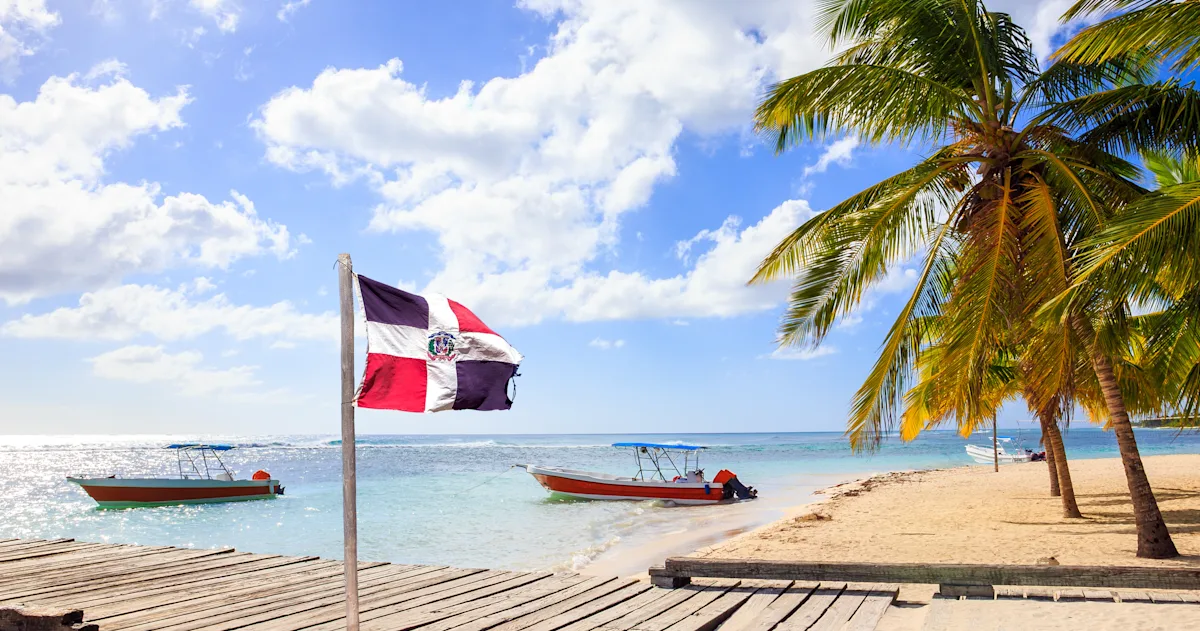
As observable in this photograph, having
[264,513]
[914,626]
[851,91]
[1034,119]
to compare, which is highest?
[851,91]

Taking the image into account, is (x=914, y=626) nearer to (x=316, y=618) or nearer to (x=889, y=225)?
(x=316, y=618)

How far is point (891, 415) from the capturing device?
947 cm

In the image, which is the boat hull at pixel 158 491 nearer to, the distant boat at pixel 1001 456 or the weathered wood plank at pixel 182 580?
the weathered wood plank at pixel 182 580

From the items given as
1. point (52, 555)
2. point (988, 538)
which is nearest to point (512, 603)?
point (52, 555)

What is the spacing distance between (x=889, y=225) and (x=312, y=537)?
18.3 m

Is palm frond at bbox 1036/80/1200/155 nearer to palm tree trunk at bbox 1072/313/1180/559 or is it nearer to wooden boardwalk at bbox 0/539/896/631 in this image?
palm tree trunk at bbox 1072/313/1180/559

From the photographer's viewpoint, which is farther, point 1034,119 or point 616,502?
point 616,502

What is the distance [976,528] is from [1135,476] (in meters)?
5.98

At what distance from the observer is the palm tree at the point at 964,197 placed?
30.1ft

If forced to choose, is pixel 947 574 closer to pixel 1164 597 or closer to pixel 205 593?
pixel 1164 597

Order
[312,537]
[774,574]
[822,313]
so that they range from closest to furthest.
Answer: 1. [774,574]
2. [822,313]
3. [312,537]

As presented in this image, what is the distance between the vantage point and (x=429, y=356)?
181 inches

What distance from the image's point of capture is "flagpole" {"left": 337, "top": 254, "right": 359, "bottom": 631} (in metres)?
4.16

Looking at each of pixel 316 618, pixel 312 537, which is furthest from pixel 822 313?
pixel 312 537
